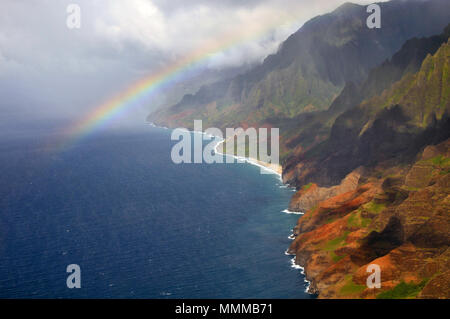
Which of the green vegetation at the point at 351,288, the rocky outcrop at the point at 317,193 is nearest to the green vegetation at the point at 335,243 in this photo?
the green vegetation at the point at 351,288

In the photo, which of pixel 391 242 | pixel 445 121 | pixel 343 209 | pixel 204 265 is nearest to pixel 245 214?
pixel 343 209

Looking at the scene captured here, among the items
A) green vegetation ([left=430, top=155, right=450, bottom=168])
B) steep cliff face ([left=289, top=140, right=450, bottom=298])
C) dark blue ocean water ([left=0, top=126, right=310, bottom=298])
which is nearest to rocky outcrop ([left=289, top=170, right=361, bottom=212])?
dark blue ocean water ([left=0, top=126, right=310, bottom=298])

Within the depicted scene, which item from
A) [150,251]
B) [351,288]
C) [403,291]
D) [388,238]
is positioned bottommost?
[351,288]

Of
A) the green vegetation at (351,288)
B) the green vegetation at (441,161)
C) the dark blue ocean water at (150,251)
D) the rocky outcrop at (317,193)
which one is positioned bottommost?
the green vegetation at (351,288)

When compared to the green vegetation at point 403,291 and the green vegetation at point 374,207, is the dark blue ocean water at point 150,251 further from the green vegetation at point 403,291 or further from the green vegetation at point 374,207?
the green vegetation at point 374,207

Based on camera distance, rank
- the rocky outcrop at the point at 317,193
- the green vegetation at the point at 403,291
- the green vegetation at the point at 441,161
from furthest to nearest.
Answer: the rocky outcrop at the point at 317,193 < the green vegetation at the point at 441,161 < the green vegetation at the point at 403,291

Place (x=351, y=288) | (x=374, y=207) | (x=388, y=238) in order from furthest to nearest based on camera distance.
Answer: (x=374, y=207)
(x=388, y=238)
(x=351, y=288)

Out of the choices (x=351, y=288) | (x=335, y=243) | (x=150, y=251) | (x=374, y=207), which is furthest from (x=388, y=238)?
(x=150, y=251)

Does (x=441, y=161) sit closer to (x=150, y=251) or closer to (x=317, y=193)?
(x=317, y=193)
